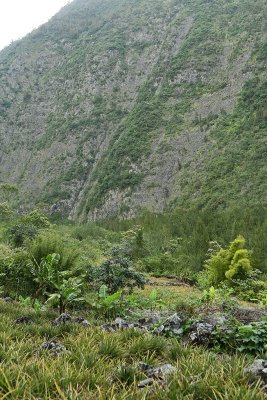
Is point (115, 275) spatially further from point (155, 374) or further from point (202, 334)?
point (155, 374)

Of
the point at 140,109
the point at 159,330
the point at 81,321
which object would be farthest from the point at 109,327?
the point at 140,109

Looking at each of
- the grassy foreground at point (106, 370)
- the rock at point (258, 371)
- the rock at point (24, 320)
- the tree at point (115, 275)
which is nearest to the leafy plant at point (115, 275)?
the tree at point (115, 275)

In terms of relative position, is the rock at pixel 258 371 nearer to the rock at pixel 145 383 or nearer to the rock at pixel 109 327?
the rock at pixel 145 383

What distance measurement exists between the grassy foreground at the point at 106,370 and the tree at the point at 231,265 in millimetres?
15564

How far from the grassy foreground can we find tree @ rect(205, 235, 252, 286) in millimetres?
15564

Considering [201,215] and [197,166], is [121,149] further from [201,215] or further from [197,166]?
[201,215]

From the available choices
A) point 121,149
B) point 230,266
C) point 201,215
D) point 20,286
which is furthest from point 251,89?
point 20,286

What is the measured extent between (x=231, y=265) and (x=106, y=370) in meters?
17.8

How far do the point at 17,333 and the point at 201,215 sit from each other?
119ft

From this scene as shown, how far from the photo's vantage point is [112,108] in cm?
8419

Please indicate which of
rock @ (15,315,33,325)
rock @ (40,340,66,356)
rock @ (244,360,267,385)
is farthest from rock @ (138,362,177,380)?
rock @ (15,315,33,325)

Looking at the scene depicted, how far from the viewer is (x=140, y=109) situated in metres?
75.7

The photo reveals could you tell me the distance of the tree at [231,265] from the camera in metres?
20.8

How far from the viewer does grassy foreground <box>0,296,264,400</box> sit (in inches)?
139
